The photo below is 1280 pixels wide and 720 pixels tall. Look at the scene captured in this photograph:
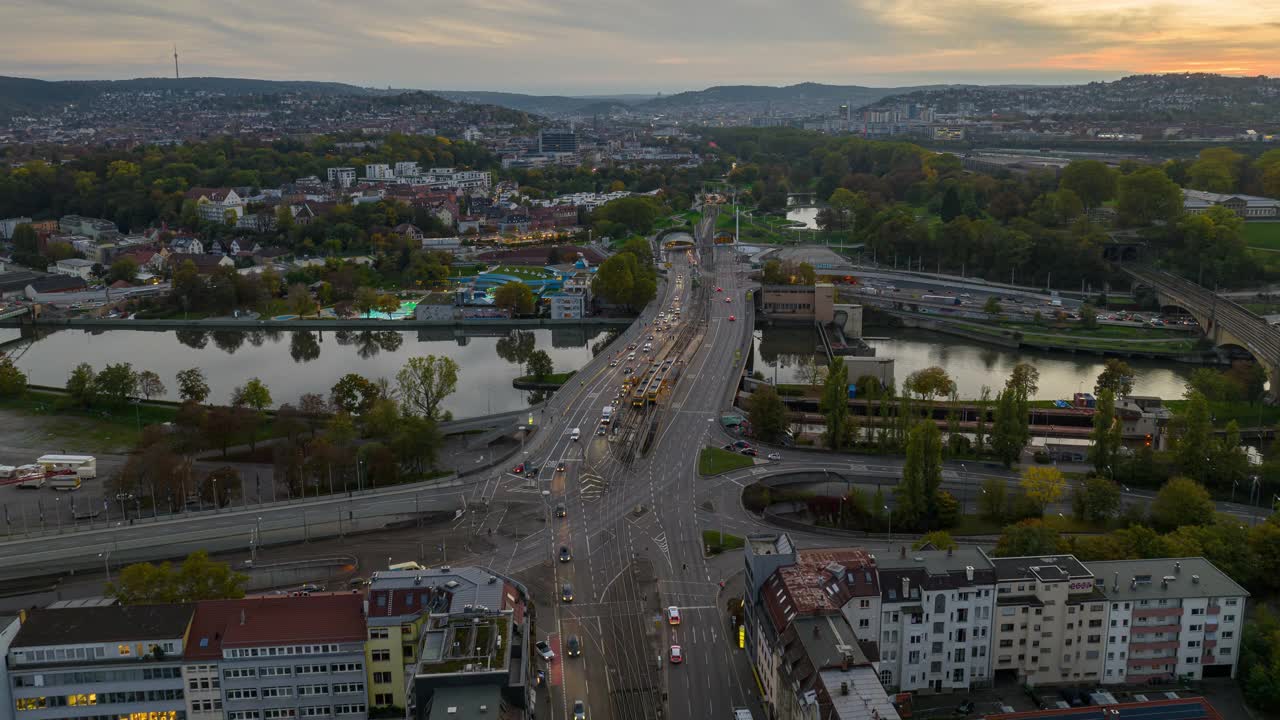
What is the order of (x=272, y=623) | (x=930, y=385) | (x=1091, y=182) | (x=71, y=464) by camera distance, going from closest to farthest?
1. (x=272, y=623)
2. (x=71, y=464)
3. (x=930, y=385)
4. (x=1091, y=182)

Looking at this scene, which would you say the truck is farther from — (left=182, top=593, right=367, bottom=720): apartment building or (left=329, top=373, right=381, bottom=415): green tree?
(left=182, top=593, right=367, bottom=720): apartment building

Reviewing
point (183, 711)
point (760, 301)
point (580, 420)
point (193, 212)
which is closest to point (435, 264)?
point (760, 301)

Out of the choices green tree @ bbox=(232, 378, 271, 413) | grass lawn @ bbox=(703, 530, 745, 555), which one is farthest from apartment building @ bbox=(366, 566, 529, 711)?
green tree @ bbox=(232, 378, 271, 413)

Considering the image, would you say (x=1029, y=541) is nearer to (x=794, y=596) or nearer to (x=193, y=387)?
(x=794, y=596)

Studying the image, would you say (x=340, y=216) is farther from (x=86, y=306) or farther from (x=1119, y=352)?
(x=1119, y=352)

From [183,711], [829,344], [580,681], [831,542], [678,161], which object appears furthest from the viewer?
[678,161]

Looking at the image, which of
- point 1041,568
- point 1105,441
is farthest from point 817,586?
point 1105,441
